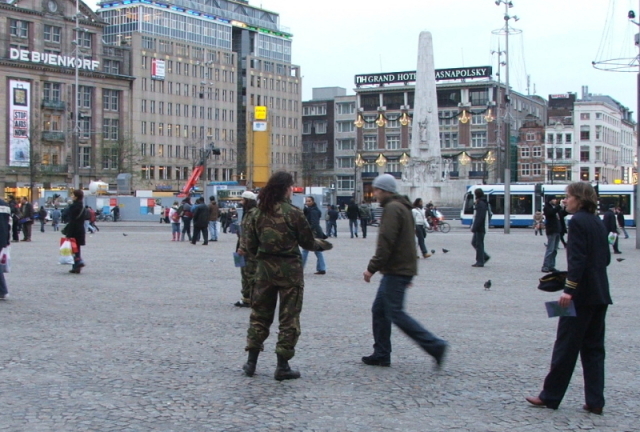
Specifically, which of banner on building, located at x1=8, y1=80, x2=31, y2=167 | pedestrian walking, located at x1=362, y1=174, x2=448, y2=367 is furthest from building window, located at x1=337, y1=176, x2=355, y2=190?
pedestrian walking, located at x1=362, y1=174, x2=448, y2=367

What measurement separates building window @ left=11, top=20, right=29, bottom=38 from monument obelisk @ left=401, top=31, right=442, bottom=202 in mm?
42196

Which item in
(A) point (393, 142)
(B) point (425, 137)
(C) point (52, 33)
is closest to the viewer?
(B) point (425, 137)

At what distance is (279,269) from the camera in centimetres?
748

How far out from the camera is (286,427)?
6.00 m

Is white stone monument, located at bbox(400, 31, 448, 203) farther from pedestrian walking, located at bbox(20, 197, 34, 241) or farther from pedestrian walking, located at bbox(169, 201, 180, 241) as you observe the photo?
pedestrian walking, located at bbox(20, 197, 34, 241)

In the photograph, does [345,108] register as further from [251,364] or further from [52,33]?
[251,364]

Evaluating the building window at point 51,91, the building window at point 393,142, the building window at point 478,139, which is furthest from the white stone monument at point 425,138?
the building window at point 393,142

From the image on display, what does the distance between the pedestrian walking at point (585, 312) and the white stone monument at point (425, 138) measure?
54266 millimetres

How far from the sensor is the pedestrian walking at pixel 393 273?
785cm

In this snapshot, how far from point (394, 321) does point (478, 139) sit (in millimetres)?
105813

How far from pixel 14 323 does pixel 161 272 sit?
7.58m

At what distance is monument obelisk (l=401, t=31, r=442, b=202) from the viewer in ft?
197

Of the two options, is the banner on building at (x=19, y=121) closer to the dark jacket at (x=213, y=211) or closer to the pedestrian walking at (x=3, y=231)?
the dark jacket at (x=213, y=211)

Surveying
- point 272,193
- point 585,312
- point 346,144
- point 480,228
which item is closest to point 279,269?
point 272,193
